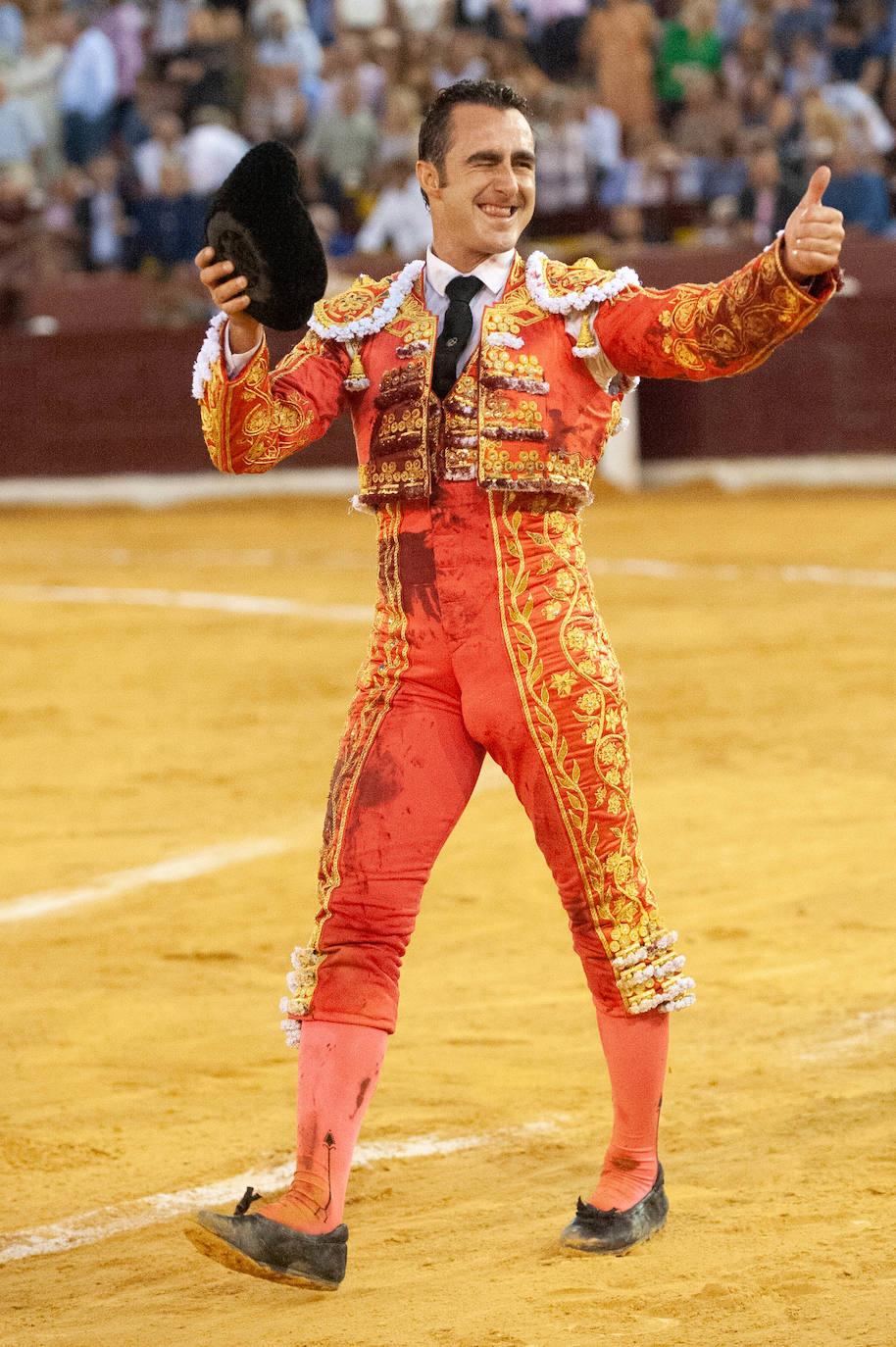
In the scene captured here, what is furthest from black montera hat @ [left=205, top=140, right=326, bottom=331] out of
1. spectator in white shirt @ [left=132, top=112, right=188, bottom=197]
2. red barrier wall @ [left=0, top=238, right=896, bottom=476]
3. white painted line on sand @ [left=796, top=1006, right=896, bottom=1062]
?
spectator in white shirt @ [left=132, top=112, right=188, bottom=197]

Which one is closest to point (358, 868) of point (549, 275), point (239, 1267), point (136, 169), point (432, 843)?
point (432, 843)

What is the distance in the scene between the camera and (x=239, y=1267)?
2691 mm

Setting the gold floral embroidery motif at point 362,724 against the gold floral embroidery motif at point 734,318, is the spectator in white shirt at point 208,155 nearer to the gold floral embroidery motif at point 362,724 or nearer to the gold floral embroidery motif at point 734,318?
the gold floral embroidery motif at point 362,724

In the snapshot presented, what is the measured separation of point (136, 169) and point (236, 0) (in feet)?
6.12

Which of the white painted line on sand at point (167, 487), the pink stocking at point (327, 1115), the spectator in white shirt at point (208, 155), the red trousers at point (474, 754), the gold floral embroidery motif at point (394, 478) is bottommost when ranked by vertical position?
the white painted line on sand at point (167, 487)

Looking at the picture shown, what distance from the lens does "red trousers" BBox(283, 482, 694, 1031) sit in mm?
2807

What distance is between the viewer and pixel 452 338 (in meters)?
2.87

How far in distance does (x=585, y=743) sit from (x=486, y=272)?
2.34 feet

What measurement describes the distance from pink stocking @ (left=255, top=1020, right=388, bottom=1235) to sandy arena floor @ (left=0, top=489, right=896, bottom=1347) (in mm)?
125

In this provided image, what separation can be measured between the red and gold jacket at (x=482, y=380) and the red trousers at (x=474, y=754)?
7 centimetres

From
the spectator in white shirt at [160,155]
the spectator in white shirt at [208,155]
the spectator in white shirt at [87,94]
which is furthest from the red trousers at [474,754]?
the spectator in white shirt at [87,94]

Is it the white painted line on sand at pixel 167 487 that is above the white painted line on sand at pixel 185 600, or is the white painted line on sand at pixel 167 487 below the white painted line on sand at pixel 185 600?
below

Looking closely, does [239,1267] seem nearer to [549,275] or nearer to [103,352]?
[549,275]

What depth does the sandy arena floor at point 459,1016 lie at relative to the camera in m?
2.72
